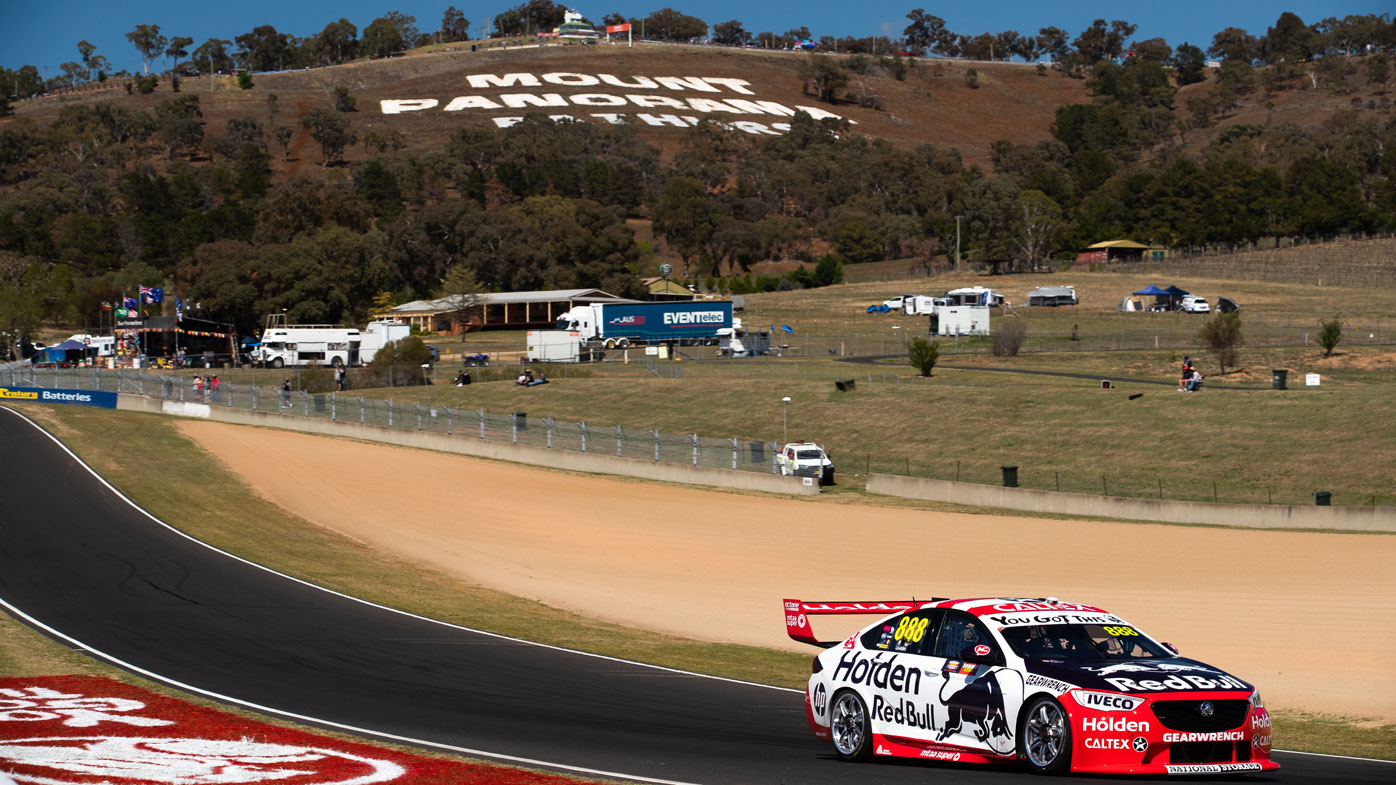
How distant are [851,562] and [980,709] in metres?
18.6

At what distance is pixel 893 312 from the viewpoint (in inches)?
4478

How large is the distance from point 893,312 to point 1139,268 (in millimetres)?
38362

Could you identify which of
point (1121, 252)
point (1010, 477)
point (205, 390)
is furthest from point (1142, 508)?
point (1121, 252)

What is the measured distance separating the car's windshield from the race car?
11mm

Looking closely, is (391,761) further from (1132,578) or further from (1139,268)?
(1139,268)

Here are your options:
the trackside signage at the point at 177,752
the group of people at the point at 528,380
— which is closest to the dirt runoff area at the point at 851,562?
the trackside signage at the point at 177,752

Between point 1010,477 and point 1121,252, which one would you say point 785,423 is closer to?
point 1010,477

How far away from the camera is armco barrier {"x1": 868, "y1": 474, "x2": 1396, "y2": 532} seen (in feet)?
112

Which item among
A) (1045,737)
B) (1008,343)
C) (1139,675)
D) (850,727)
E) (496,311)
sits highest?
(496,311)

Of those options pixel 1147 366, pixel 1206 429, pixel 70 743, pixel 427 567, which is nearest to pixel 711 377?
pixel 1147 366

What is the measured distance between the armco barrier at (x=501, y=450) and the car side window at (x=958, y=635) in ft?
101

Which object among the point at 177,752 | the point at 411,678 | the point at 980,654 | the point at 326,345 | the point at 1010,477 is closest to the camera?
the point at 980,654

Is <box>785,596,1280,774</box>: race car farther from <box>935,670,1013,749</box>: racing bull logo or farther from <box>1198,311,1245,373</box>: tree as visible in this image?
<box>1198,311,1245,373</box>: tree

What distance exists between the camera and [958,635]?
12305 mm
